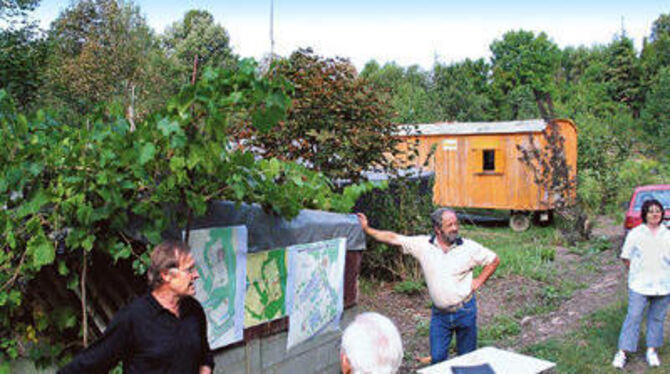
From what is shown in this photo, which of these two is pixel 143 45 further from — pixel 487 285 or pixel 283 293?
pixel 283 293

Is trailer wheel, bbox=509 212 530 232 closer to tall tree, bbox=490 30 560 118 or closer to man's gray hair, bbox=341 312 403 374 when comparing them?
man's gray hair, bbox=341 312 403 374

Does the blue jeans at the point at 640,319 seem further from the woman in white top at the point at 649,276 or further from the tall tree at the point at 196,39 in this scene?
the tall tree at the point at 196,39

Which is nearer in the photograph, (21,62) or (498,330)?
(498,330)

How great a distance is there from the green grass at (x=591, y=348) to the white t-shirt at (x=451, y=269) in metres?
2.17

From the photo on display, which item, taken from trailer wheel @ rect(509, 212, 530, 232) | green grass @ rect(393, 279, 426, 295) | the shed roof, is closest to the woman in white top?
green grass @ rect(393, 279, 426, 295)

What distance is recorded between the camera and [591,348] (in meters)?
6.70

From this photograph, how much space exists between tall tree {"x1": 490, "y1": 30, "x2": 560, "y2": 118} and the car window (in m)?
44.0

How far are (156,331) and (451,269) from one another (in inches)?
102

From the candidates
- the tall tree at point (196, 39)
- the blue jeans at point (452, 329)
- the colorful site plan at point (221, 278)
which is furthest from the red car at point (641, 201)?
the tall tree at point (196, 39)

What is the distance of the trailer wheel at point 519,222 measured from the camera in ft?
51.9

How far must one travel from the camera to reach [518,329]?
25.2ft

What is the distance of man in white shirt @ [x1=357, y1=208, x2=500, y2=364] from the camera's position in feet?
15.4

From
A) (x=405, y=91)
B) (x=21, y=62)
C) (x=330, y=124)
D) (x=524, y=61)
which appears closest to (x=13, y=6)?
(x=21, y=62)

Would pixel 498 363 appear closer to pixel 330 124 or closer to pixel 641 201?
pixel 330 124
